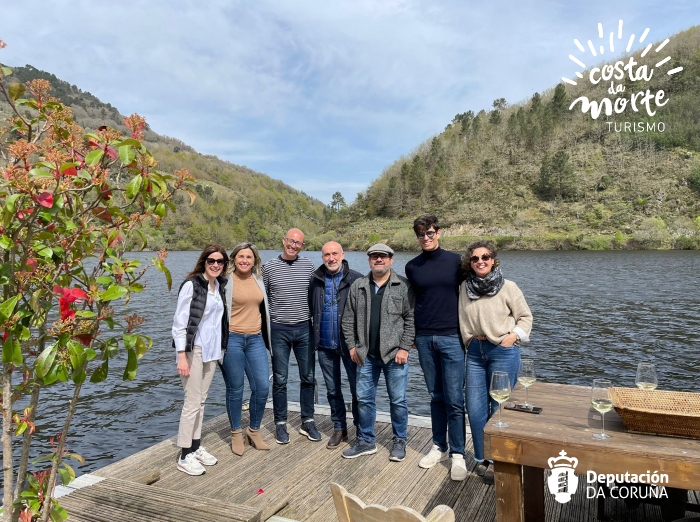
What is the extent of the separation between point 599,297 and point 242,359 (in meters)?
22.8

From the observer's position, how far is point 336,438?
5.03m

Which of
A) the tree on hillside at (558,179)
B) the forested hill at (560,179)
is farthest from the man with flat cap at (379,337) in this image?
the tree on hillside at (558,179)

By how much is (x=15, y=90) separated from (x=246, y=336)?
3.23 m

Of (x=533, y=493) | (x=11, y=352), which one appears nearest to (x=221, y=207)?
(x=533, y=493)

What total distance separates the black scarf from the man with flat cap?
62cm

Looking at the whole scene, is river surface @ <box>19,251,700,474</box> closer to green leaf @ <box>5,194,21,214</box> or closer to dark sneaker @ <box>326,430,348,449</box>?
dark sneaker @ <box>326,430,348,449</box>

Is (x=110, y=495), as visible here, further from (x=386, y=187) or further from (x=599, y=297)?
(x=386, y=187)

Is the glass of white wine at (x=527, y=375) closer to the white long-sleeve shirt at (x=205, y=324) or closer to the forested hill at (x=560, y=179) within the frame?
the white long-sleeve shirt at (x=205, y=324)

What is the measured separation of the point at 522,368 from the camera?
3.26 metres

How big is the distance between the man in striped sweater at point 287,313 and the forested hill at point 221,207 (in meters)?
83.7

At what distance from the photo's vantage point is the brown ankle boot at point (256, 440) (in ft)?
16.3

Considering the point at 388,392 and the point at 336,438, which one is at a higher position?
the point at 388,392

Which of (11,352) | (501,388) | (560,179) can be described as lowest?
(501,388)

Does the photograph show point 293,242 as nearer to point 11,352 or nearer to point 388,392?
point 388,392
